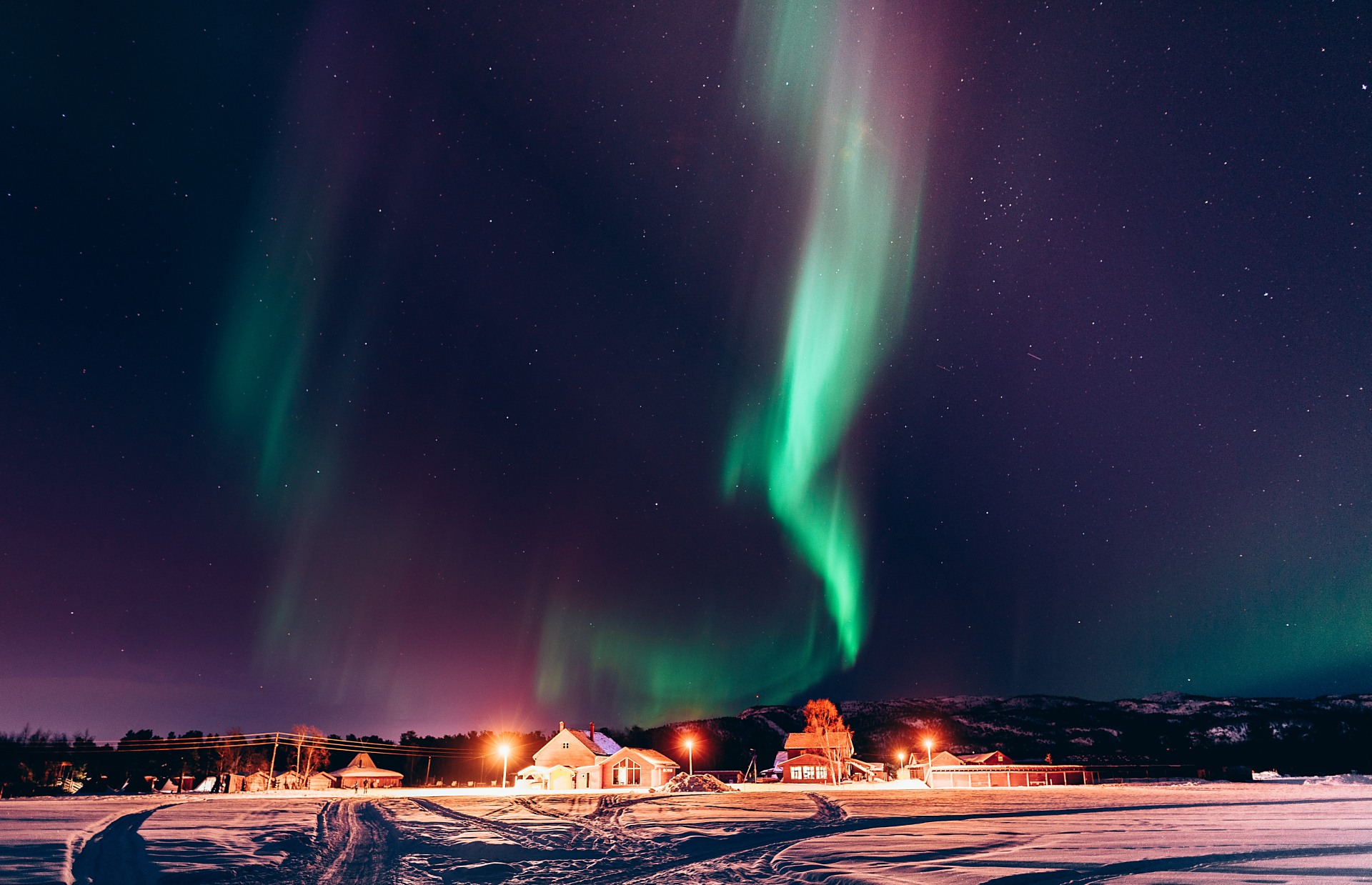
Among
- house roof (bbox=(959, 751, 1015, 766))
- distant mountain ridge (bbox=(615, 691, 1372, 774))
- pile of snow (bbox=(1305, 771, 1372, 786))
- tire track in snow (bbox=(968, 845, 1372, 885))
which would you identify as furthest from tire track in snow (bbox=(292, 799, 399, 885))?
distant mountain ridge (bbox=(615, 691, 1372, 774))

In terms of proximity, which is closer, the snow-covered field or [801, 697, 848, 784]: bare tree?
the snow-covered field

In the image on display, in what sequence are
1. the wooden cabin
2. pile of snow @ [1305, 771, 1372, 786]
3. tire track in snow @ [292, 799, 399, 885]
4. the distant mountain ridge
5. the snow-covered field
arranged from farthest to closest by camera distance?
the distant mountain ridge
the wooden cabin
pile of snow @ [1305, 771, 1372, 786]
tire track in snow @ [292, 799, 399, 885]
the snow-covered field

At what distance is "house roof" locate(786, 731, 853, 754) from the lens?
87.8 metres

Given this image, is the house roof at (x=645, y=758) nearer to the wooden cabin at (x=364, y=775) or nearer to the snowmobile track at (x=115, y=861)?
the wooden cabin at (x=364, y=775)

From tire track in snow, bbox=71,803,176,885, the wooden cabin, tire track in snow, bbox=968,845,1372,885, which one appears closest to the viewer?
tire track in snow, bbox=968,845,1372,885

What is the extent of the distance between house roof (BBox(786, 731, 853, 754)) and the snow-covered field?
55065 mm

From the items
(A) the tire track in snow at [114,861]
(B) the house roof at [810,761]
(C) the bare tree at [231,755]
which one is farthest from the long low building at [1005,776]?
(C) the bare tree at [231,755]

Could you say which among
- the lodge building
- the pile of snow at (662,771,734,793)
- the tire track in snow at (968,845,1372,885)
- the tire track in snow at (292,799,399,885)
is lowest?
the lodge building

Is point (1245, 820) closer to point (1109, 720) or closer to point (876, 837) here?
point (876, 837)

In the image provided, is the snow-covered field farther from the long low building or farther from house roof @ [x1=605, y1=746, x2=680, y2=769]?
the long low building

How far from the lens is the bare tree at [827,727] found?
86.8 m

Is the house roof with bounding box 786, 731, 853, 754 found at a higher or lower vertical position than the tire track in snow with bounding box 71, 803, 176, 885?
lower

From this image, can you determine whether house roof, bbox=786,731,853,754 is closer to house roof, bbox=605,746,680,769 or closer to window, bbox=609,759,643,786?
house roof, bbox=605,746,680,769

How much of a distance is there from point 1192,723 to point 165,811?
21870 cm
